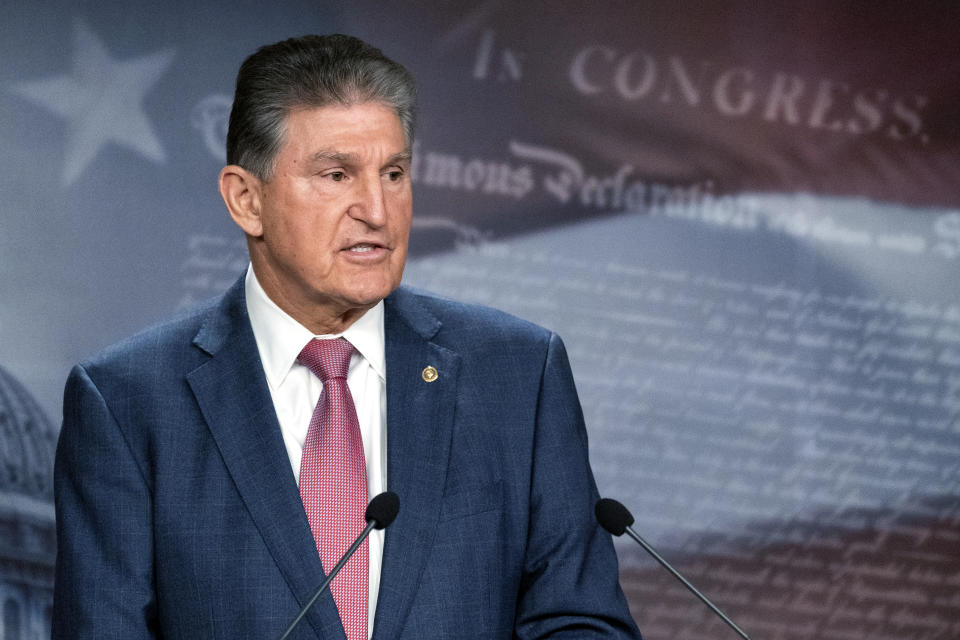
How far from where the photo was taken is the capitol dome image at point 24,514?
9.71 ft

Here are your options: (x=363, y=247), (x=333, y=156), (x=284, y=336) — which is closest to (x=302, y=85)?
(x=333, y=156)

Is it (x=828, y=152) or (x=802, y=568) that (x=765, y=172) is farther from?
(x=802, y=568)

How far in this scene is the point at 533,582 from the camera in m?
1.77

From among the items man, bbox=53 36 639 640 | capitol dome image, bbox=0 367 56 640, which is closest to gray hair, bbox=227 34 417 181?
man, bbox=53 36 639 640

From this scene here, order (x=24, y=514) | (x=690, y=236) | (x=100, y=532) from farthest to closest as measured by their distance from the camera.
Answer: (x=690, y=236) < (x=24, y=514) < (x=100, y=532)

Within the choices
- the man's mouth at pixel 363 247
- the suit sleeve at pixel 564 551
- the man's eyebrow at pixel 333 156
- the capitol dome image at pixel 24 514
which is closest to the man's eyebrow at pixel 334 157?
the man's eyebrow at pixel 333 156

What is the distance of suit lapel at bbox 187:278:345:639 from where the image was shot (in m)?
1.66

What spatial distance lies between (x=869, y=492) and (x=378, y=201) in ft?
6.55

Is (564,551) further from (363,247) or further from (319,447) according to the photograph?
(363,247)

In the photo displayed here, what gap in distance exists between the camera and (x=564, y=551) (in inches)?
68.9

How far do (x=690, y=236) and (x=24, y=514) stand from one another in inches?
70.3

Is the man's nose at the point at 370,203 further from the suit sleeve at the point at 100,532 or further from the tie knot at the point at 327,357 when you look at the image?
the suit sleeve at the point at 100,532

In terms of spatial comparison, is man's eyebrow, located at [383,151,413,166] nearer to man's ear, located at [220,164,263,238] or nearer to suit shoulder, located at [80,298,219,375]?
man's ear, located at [220,164,263,238]

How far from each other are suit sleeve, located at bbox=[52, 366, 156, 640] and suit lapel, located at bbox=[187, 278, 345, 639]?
13cm
